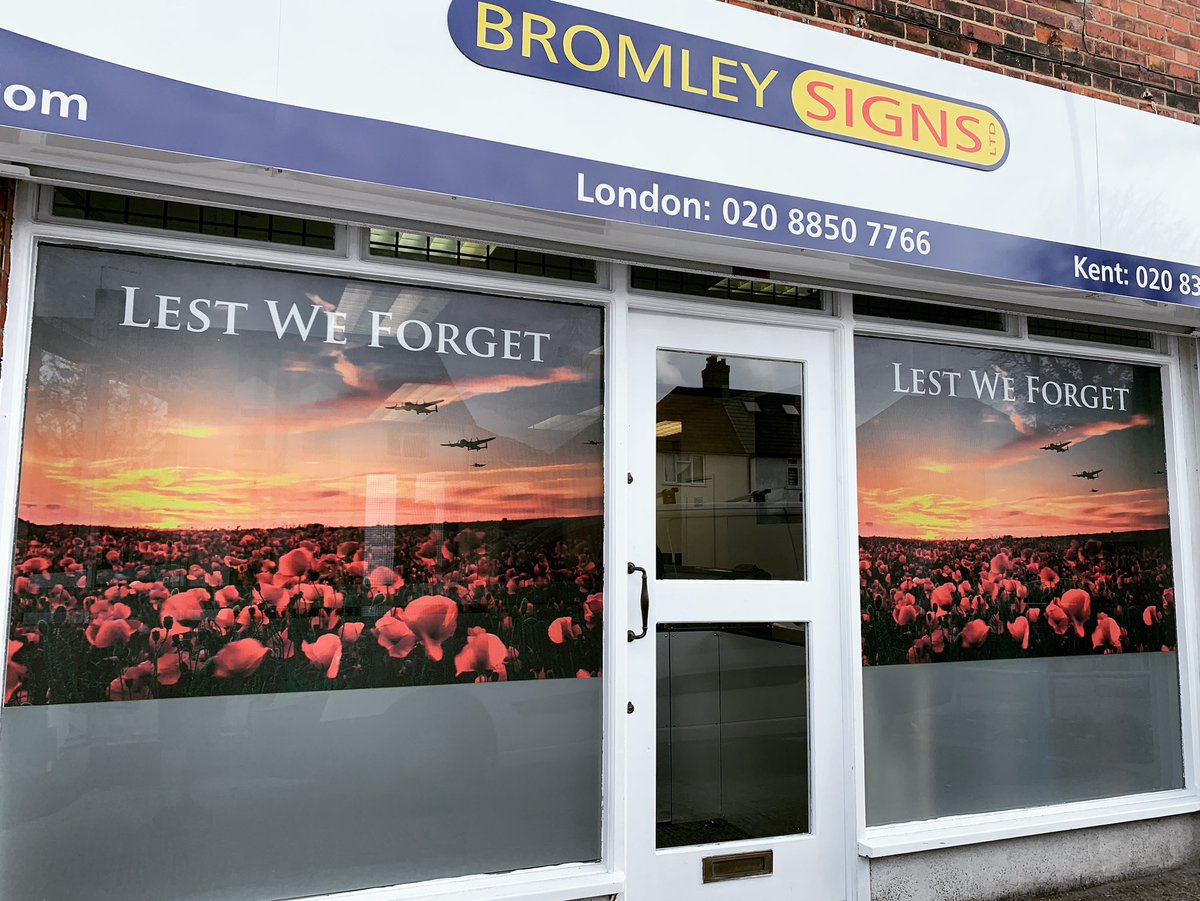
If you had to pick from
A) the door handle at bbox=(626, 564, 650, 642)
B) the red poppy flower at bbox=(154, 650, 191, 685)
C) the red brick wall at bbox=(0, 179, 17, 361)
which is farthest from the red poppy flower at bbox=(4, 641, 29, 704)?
the door handle at bbox=(626, 564, 650, 642)

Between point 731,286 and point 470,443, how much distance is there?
4.49ft

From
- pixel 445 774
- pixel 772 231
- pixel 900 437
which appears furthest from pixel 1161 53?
pixel 445 774

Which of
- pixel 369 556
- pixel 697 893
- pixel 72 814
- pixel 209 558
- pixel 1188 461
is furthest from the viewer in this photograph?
pixel 1188 461

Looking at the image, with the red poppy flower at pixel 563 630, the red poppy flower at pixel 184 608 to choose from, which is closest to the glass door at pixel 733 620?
the red poppy flower at pixel 563 630

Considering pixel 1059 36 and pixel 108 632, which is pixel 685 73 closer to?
pixel 1059 36

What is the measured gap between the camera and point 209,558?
3117mm

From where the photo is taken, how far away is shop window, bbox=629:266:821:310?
12.6 feet

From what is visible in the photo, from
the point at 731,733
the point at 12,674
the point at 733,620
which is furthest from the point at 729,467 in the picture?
the point at 12,674

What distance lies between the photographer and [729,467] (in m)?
3.91

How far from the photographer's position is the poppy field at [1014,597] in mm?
4160

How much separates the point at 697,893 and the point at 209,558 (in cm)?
229

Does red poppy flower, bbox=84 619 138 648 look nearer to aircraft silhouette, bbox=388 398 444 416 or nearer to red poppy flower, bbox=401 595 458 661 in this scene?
red poppy flower, bbox=401 595 458 661

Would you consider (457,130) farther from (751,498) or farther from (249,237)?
(751,498)

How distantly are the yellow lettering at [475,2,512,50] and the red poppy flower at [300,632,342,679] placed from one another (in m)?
2.17
